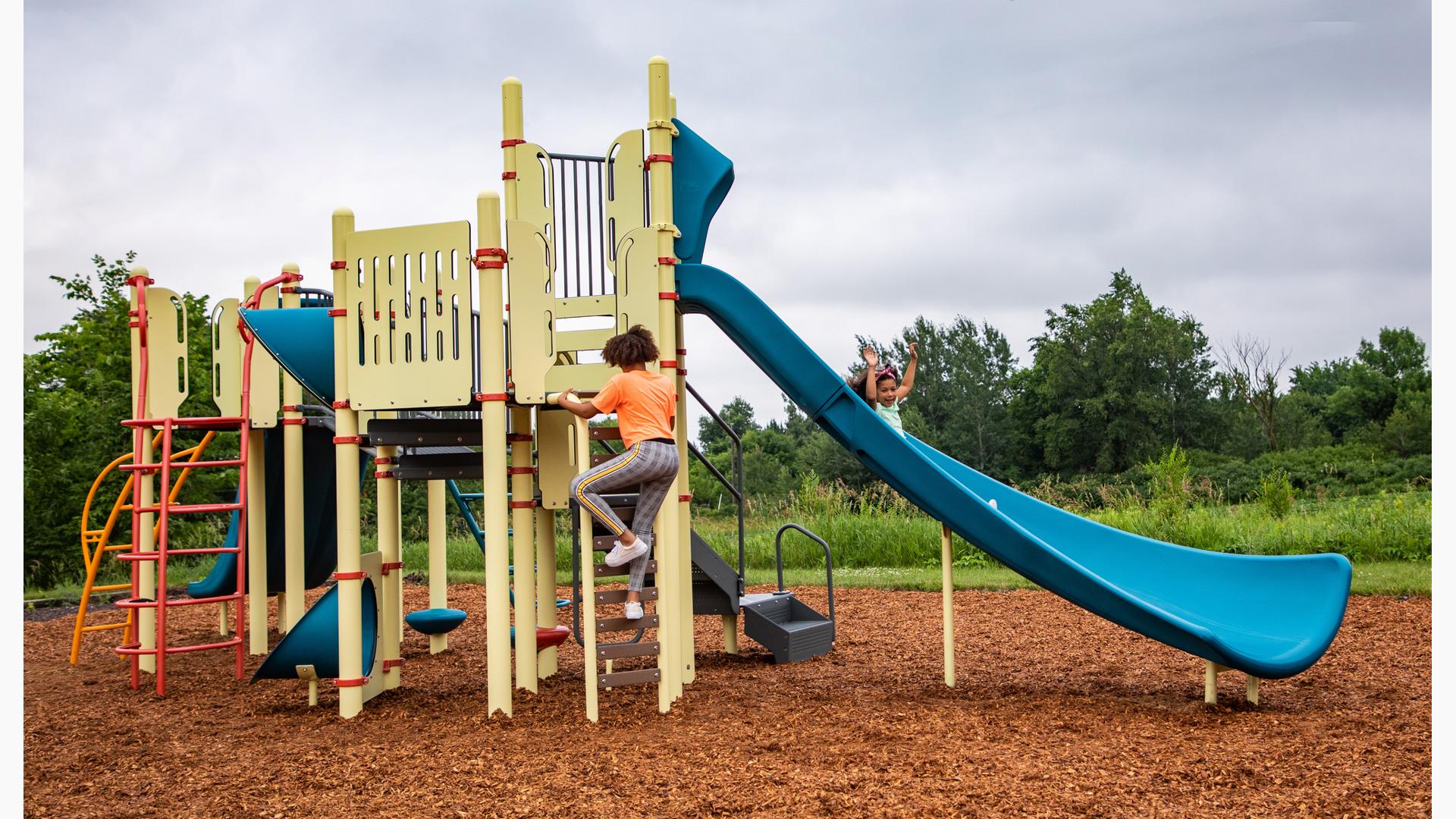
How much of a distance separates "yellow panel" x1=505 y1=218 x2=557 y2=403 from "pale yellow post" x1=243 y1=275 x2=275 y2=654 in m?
3.03

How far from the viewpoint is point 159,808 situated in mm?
4570

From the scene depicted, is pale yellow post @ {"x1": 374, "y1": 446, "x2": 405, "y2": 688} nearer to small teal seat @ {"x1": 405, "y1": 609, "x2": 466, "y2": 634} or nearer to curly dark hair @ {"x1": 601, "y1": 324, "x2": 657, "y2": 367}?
small teal seat @ {"x1": 405, "y1": 609, "x2": 466, "y2": 634}

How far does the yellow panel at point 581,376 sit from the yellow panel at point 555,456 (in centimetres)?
41

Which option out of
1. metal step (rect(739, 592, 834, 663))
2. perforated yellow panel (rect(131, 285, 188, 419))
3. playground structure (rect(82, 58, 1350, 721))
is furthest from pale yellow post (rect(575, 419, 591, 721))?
perforated yellow panel (rect(131, 285, 188, 419))

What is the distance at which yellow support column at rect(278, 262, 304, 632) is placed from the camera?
771 centimetres

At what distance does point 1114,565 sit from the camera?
23.9 feet

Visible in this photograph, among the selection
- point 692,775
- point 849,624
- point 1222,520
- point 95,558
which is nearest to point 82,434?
point 95,558

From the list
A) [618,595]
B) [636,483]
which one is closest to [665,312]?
[636,483]

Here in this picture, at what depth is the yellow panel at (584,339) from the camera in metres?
6.46

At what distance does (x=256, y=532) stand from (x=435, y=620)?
5.60 ft

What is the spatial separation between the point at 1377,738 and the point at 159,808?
5.55 m

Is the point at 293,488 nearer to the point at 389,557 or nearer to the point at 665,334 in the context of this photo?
the point at 389,557

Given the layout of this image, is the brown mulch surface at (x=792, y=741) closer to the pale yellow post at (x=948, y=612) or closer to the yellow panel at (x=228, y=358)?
the pale yellow post at (x=948, y=612)

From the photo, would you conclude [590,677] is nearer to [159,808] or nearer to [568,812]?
[568,812]
